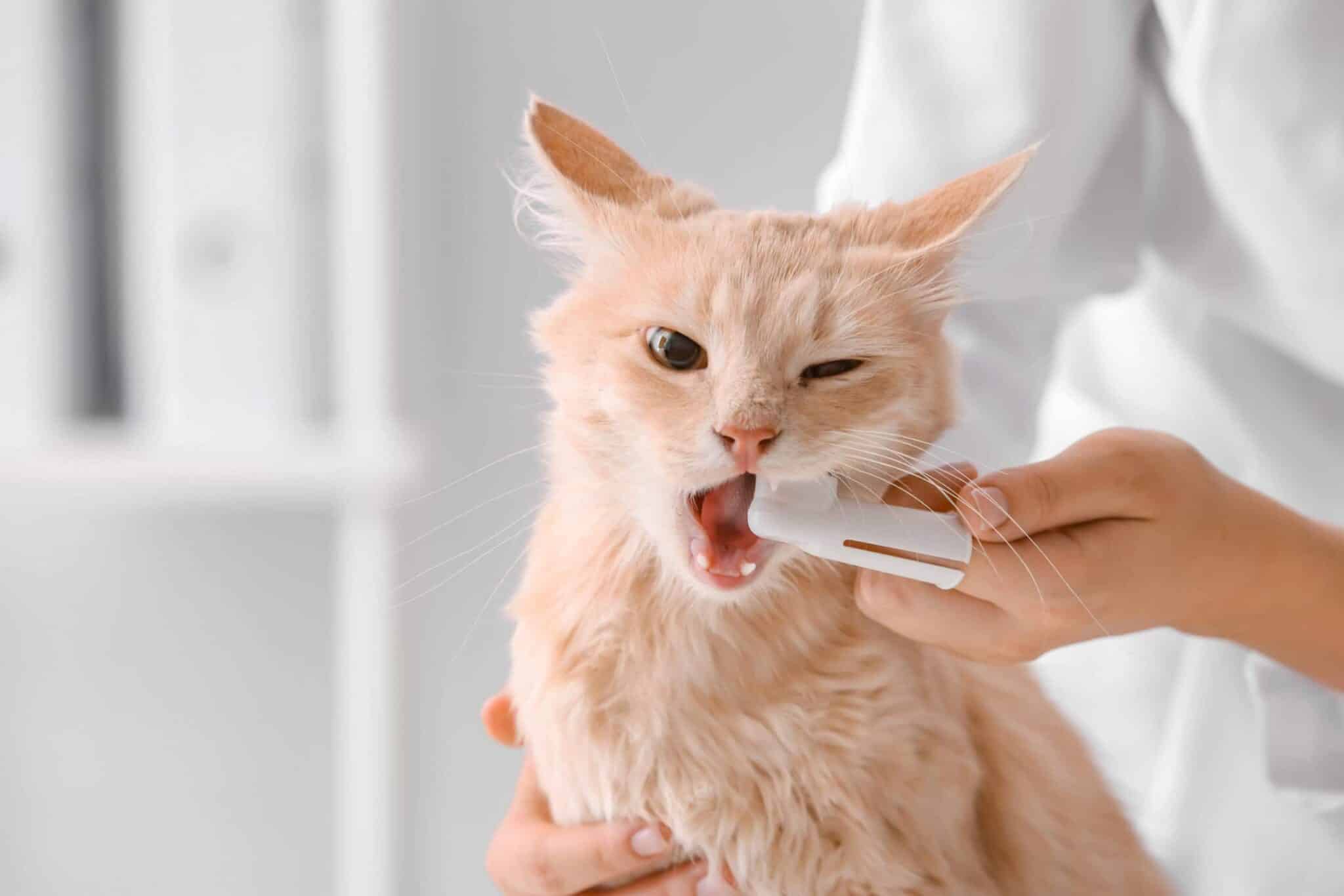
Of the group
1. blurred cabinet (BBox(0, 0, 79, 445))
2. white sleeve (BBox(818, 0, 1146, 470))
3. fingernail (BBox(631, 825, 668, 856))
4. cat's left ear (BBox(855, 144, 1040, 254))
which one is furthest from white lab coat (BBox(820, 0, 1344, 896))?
blurred cabinet (BBox(0, 0, 79, 445))

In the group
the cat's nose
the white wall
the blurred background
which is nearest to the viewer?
the cat's nose

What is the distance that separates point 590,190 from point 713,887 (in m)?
0.54

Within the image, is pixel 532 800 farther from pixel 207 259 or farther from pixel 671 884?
pixel 207 259

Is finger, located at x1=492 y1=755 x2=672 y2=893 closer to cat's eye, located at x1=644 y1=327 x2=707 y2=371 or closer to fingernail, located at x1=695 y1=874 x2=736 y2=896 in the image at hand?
fingernail, located at x1=695 y1=874 x2=736 y2=896

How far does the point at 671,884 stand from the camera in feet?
2.92

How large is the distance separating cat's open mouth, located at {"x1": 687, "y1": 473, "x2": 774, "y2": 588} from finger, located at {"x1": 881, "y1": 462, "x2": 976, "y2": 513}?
10 centimetres

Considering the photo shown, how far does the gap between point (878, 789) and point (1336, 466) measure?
2.37 feet

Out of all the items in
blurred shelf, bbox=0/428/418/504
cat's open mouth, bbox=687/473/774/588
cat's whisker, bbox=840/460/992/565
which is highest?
cat's whisker, bbox=840/460/992/565

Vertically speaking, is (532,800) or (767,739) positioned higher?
(767,739)

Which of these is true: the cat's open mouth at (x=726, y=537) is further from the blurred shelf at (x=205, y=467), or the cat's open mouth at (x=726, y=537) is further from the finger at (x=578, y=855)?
the blurred shelf at (x=205, y=467)

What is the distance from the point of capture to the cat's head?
0.78m

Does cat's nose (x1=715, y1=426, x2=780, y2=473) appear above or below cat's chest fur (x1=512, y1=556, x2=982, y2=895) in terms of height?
above

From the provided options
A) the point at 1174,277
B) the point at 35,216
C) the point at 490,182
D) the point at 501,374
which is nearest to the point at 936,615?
the point at 501,374

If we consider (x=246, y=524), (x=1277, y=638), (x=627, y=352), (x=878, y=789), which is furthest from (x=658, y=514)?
(x=246, y=524)
